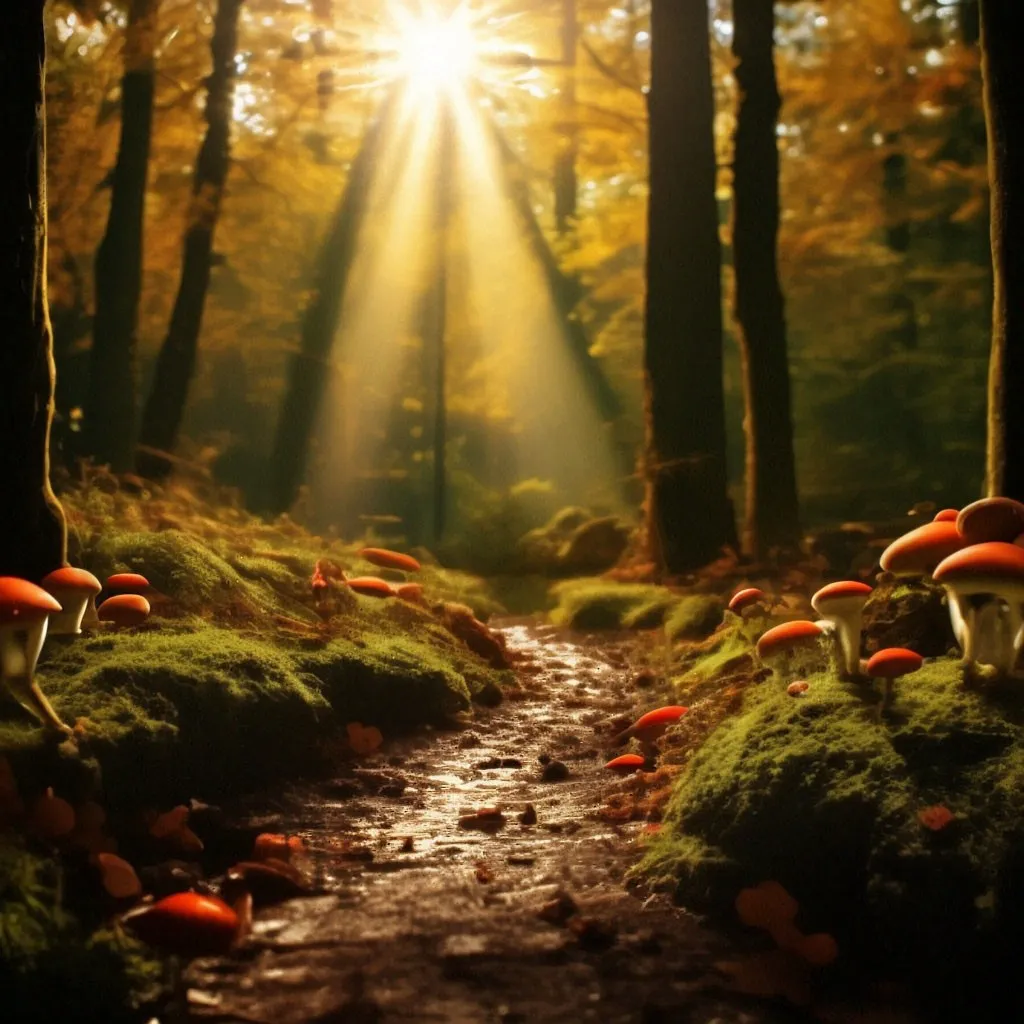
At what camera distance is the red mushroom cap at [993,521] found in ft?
11.5

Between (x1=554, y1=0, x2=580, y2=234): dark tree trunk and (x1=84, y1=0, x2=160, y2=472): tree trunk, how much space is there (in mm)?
5320

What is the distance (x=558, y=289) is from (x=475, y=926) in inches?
768

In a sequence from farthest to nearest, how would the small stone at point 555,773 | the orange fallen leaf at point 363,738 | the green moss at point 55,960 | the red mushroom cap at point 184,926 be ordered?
1. the orange fallen leaf at point 363,738
2. the small stone at point 555,773
3. the red mushroom cap at point 184,926
4. the green moss at point 55,960

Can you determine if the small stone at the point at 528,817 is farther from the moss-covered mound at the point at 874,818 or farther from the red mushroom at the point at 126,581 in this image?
the red mushroom at the point at 126,581

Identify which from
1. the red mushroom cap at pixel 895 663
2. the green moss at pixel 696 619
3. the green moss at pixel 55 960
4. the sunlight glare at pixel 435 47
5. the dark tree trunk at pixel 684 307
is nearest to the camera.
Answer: the green moss at pixel 55 960

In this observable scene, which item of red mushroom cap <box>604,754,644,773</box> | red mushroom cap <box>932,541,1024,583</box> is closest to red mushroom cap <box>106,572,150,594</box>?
red mushroom cap <box>604,754,644,773</box>

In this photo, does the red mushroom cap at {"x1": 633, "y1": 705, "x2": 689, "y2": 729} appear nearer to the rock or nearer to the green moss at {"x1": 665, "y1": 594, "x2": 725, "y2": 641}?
the green moss at {"x1": 665, "y1": 594, "x2": 725, "y2": 641}

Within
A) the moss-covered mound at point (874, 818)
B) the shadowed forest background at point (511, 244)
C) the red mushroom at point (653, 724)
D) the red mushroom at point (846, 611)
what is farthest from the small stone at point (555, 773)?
the shadowed forest background at point (511, 244)

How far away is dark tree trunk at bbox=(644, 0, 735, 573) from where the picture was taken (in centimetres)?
1021

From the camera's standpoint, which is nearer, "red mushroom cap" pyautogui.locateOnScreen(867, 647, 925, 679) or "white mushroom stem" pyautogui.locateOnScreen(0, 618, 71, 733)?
"white mushroom stem" pyautogui.locateOnScreen(0, 618, 71, 733)

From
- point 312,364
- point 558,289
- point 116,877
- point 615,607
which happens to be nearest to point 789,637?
point 116,877

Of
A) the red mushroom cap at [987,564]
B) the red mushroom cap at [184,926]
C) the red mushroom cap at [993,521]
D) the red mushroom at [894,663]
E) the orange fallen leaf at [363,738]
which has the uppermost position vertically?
the red mushroom cap at [993,521]

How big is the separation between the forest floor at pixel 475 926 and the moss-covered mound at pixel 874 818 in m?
0.25

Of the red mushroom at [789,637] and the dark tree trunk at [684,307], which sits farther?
the dark tree trunk at [684,307]
